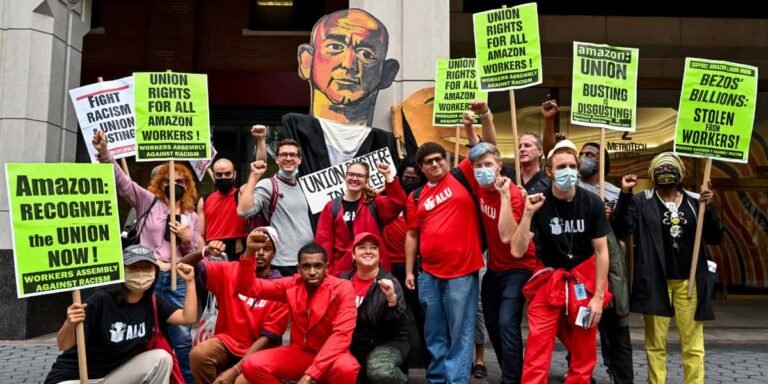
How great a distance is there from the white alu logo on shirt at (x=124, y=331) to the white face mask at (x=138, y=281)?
244 millimetres

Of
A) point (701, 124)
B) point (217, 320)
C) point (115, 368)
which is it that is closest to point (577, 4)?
point (701, 124)

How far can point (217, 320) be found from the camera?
4.99 meters

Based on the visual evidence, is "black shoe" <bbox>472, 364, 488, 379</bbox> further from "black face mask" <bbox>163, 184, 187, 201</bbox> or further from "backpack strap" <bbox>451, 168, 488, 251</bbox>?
"black face mask" <bbox>163, 184, 187, 201</bbox>

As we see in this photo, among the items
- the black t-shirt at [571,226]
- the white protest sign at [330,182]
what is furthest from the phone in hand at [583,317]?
the white protest sign at [330,182]

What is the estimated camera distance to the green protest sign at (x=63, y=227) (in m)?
3.73

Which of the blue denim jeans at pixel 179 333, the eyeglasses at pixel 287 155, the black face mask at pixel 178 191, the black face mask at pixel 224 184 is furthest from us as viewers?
the black face mask at pixel 224 184

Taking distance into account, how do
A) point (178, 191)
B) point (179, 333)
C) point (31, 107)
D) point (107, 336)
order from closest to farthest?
point (107, 336) < point (179, 333) < point (178, 191) < point (31, 107)

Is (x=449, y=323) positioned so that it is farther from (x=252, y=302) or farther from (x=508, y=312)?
(x=252, y=302)


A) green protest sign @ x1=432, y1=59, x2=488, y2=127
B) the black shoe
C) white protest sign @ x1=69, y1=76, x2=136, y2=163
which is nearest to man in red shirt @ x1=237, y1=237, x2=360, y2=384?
the black shoe

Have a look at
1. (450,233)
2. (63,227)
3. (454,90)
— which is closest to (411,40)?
(454,90)

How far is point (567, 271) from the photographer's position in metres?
4.48

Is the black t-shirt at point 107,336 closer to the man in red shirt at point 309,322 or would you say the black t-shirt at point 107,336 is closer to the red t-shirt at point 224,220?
the man in red shirt at point 309,322

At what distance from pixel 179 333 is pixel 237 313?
26.2 inches

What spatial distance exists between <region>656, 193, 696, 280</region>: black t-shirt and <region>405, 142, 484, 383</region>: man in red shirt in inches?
61.9
